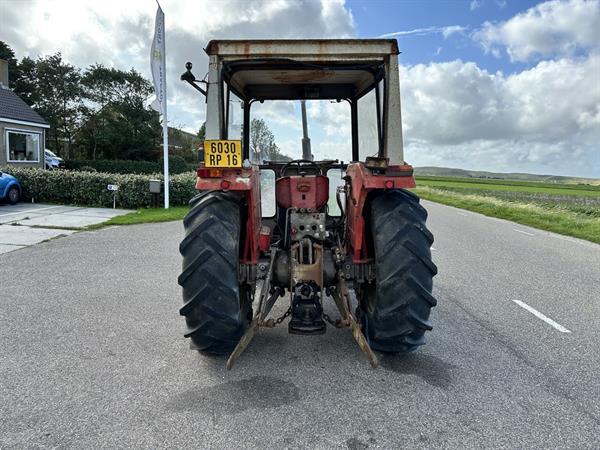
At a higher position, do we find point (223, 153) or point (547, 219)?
point (223, 153)

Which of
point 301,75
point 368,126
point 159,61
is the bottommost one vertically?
point 368,126

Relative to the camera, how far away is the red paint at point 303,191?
4.22 meters

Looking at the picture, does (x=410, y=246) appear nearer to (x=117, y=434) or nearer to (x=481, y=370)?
(x=481, y=370)

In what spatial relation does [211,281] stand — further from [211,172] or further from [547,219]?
[547,219]

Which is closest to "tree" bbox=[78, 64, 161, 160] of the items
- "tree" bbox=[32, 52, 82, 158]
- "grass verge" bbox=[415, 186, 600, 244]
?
"tree" bbox=[32, 52, 82, 158]

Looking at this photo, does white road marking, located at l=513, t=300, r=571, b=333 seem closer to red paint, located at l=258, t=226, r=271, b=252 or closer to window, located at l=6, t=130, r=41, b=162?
red paint, located at l=258, t=226, r=271, b=252

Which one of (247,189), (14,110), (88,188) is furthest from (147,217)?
(14,110)

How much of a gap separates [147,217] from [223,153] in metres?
10.3

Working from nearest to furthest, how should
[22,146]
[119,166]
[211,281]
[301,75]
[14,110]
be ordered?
[211,281] → [301,75] → [14,110] → [22,146] → [119,166]

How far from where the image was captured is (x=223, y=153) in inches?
135

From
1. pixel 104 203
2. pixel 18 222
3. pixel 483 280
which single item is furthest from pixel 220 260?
pixel 104 203

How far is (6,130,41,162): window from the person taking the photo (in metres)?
22.1

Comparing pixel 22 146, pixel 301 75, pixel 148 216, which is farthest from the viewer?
pixel 22 146

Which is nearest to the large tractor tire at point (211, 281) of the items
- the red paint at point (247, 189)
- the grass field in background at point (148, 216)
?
the red paint at point (247, 189)
